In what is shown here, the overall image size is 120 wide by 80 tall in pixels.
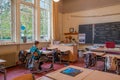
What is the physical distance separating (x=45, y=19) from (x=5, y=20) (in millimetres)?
2417

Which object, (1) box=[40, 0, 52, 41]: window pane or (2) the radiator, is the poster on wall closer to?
(1) box=[40, 0, 52, 41]: window pane

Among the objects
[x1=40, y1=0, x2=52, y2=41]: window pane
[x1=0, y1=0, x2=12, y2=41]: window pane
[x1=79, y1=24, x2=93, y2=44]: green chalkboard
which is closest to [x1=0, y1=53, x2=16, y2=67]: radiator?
[x1=0, y1=0, x2=12, y2=41]: window pane

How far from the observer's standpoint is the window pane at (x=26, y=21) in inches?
210

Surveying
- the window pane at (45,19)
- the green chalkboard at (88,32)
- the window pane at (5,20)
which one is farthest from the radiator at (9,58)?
the green chalkboard at (88,32)

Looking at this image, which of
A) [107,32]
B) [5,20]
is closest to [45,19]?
[5,20]

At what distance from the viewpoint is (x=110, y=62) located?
3.41 m

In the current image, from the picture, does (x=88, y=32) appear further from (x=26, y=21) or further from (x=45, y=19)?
(x=26, y=21)

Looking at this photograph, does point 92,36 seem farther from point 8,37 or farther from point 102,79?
point 102,79

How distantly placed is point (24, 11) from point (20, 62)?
7.77 feet

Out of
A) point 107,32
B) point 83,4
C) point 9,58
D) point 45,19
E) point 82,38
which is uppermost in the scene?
point 83,4

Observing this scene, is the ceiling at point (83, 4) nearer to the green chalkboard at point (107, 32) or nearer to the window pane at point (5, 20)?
the green chalkboard at point (107, 32)

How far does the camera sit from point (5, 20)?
474 centimetres

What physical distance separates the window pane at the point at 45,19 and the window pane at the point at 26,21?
2.30 ft

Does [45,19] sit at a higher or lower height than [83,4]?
lower
